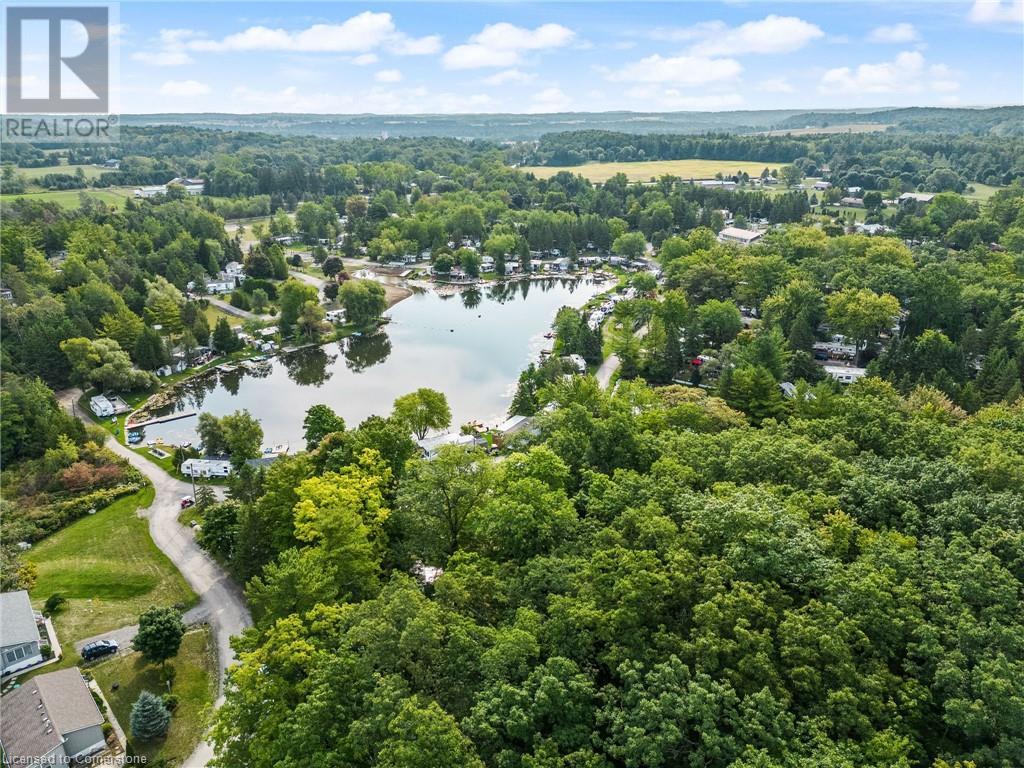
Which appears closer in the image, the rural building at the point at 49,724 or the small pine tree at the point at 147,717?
the rural building at the point at 49,724

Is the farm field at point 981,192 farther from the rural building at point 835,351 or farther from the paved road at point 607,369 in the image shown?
the paved road at point 607,369

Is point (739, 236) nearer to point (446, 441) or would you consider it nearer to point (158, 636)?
point (446, 441)

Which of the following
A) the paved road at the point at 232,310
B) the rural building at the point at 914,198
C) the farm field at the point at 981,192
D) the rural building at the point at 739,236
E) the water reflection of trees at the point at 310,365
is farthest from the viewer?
the farm field at the point at 981,192

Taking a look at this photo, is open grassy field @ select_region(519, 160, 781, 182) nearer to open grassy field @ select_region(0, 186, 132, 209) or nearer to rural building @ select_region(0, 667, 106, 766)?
open grassy field @ select_region(0, 186, 132, 209)

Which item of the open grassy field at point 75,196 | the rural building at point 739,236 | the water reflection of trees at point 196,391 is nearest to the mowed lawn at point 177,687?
the water reflection of trees at point 196,391

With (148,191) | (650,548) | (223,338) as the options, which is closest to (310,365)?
(223,338)
